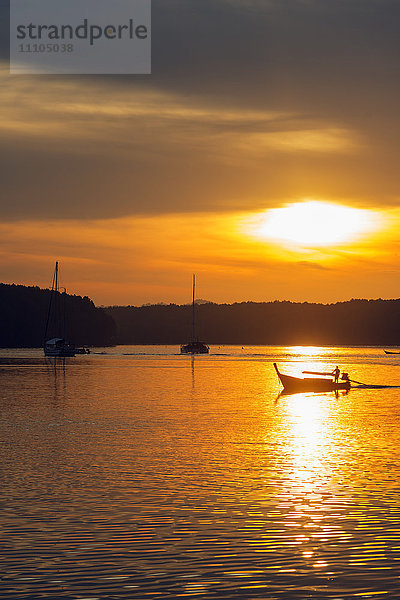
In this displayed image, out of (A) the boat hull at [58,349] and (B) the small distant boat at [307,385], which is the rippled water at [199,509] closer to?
(B) the small distant boat at [307,385]

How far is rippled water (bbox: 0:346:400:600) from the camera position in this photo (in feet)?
53.5

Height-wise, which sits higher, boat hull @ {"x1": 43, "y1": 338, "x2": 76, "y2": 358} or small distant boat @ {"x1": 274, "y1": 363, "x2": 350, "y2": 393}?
boat hull @ {"x1": 43, "y1": 338, "x2": 76, "y2": 358}

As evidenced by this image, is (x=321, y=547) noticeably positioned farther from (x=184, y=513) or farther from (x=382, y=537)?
(x=184, y=513)

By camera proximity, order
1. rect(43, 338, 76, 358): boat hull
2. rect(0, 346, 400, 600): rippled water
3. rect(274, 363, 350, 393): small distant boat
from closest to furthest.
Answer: rect(0, 346, 400, 600): rippled water < rect(274, 363, 350, 393): small distant boat < rect(43, 338, 76, 358): boat hull

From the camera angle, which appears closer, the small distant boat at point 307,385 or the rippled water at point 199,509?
the rippled water at point 199,509

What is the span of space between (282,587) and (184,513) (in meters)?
7.30

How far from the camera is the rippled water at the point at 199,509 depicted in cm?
1631

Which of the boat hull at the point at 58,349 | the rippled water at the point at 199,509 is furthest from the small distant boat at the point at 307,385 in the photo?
the boat hull at the point at 58,349

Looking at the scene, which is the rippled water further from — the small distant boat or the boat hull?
the boat hull

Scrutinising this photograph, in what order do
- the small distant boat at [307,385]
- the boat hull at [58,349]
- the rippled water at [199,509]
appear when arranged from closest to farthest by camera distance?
the rippled water at [199,509] → the small distant boat at [307,385] → the boat hull at [58,349]

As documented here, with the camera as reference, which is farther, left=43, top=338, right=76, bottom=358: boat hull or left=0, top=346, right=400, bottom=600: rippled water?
left=43, top=338, right=76, bottom=358: boat hull

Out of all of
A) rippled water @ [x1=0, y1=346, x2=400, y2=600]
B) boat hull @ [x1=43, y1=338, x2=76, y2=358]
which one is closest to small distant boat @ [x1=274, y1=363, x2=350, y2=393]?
rippled water @ [x1=0, y1=346, x2=400, y2=600]

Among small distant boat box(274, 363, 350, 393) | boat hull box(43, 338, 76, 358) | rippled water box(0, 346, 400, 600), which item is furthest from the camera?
boat hull box(43, 338, 76, 358)

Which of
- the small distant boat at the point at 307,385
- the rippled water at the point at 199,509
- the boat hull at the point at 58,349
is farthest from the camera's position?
the boat hull at the point at 58,349
